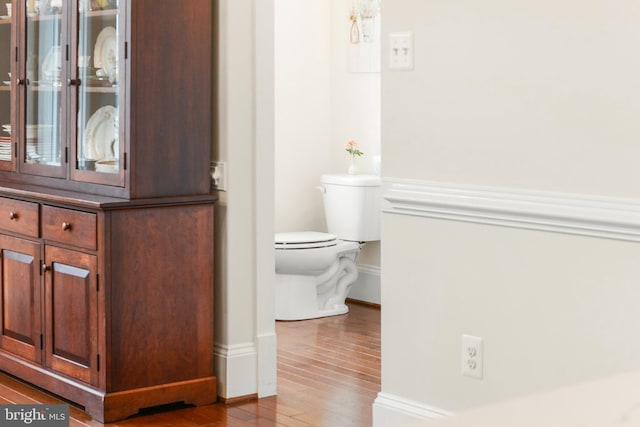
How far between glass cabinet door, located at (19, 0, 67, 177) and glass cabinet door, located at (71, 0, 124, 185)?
10 centimetres

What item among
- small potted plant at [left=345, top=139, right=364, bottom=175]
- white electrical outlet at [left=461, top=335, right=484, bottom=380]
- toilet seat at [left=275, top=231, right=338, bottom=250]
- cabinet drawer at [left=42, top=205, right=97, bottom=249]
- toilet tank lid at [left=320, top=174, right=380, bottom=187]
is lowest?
Answer: white electrical outlet at [left=461, top=335, right=484, bottom=380]

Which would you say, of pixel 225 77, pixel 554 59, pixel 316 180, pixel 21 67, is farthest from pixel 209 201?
pixel 316 180

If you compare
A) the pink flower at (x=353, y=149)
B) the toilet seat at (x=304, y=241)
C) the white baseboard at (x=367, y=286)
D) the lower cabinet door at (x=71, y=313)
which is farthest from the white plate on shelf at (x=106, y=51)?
the white baseboard at (x=367, y=286)

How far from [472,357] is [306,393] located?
3.66 ft

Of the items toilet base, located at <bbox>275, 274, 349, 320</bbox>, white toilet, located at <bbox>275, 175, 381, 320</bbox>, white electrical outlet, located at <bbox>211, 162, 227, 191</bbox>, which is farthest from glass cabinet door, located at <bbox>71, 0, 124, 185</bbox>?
toilet base, located at <bbox>275, 274, 349, 320</bbox>

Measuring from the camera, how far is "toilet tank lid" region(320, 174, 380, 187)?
531cm

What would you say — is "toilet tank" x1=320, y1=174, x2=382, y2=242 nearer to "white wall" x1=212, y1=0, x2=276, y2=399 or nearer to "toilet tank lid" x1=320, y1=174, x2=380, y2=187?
"toilet tank lid" x1=320, y1=174, x2=380, y2=187

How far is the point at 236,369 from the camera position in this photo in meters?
3.75

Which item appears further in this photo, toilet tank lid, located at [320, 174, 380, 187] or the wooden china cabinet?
toilet tank lid, located at [320, 174, 380, 187]

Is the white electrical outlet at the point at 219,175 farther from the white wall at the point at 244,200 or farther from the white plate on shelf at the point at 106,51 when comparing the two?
the white plate on shelf at the point at 106,51

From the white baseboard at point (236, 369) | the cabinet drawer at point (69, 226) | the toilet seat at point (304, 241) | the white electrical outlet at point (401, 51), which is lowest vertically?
the white baseboard at point (236, 369)

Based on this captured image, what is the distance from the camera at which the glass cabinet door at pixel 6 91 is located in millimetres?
4180

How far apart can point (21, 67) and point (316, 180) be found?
2154 mm

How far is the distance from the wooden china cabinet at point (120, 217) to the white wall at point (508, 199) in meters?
0.89
